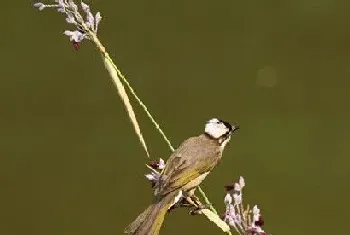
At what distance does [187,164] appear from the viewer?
1.75ft

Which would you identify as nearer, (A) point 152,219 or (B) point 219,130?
(A) point 152,219

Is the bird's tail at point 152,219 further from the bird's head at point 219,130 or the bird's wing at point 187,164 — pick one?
the bird's head at point 219,130

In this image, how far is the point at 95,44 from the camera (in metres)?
0.41

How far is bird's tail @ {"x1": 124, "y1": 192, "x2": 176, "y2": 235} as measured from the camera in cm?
40

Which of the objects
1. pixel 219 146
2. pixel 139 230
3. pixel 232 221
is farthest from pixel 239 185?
pixel 219 146

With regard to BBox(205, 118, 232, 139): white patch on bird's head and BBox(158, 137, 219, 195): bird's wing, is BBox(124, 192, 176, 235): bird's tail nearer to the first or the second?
BBox(158, 137, 219, 195): bird's wing

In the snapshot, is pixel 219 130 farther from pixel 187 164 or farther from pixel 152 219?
pixel 152 219

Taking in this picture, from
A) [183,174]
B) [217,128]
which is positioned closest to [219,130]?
[217,128]

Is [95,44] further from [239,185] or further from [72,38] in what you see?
[239,185]

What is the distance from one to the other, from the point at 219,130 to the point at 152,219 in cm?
20

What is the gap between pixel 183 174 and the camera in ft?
1.69

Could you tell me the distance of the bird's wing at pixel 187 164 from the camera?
49cm

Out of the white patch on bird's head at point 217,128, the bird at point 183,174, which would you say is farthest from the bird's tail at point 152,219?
the white patch on bird's head at point 217,128

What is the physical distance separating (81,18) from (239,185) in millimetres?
172
